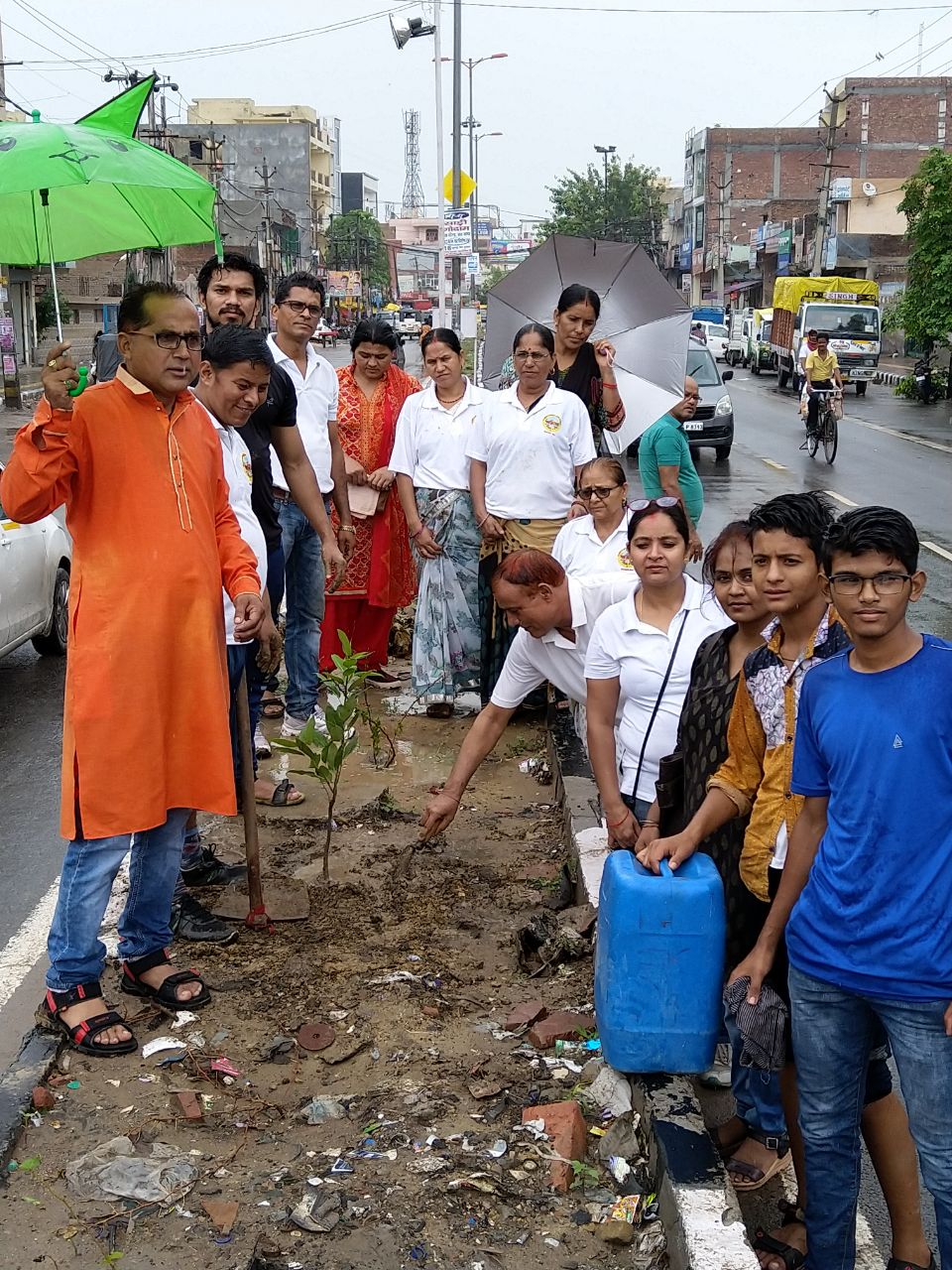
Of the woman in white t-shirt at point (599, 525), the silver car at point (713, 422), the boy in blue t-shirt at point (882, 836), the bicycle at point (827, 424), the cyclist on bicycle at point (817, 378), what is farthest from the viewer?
the cyclist on bicycle at point (817, 378)

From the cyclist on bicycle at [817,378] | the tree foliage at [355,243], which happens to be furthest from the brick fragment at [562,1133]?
the tree foliage at [355,243]

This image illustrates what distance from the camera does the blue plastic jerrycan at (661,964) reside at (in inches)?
122

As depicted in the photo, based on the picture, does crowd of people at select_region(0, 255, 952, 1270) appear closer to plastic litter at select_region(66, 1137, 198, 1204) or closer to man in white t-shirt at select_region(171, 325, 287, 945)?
man in white t-shirt at select_region(171, 325, 287, 945)

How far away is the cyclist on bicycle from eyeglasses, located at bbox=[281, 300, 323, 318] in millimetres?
14658

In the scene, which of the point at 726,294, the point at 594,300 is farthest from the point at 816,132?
the point at 594,300

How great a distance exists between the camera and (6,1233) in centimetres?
300

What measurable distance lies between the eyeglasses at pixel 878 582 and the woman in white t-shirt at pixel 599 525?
103 inches

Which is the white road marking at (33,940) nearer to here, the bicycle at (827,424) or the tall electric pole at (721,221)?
the bicycle at (827,424)

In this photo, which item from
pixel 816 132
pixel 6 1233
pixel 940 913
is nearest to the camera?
pixel 940 913

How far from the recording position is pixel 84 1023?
148 inches

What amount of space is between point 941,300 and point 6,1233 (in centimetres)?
2985

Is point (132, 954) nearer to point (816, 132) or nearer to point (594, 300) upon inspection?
point (594, 300)

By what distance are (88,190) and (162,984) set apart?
92.3 inches

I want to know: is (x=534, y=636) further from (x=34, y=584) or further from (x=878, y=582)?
(x=34, y=584)
